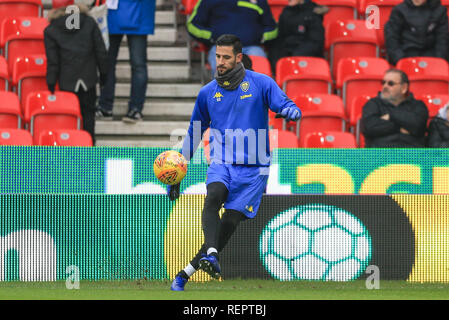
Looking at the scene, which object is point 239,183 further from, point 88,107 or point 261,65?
point 261,65

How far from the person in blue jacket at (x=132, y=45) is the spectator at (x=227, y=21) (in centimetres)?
57

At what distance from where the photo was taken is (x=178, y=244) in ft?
29.9

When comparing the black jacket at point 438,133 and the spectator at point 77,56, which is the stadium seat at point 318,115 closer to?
the black jacket at point 438,133

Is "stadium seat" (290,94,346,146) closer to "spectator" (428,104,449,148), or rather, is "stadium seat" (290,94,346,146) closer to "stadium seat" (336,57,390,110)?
"stadium seat" (336,57,390,110)

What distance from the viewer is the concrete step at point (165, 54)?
13.6 meters

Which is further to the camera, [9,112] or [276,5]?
[276,5]

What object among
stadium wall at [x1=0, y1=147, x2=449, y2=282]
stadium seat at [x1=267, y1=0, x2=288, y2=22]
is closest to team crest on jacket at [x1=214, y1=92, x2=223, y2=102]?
stadium wall at [x1=0, y1=147, x2=449, y2=282]

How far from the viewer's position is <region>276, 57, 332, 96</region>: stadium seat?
12523mm

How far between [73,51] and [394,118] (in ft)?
12.3

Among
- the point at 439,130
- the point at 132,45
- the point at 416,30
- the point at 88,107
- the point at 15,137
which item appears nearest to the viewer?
the point at 15,137

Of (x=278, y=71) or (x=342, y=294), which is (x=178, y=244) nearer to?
(x=342, y=294)

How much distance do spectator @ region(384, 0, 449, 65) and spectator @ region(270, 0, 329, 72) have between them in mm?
870

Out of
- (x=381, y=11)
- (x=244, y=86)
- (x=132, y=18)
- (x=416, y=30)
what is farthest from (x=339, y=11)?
(x=244, y=86)

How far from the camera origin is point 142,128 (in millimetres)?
12203
